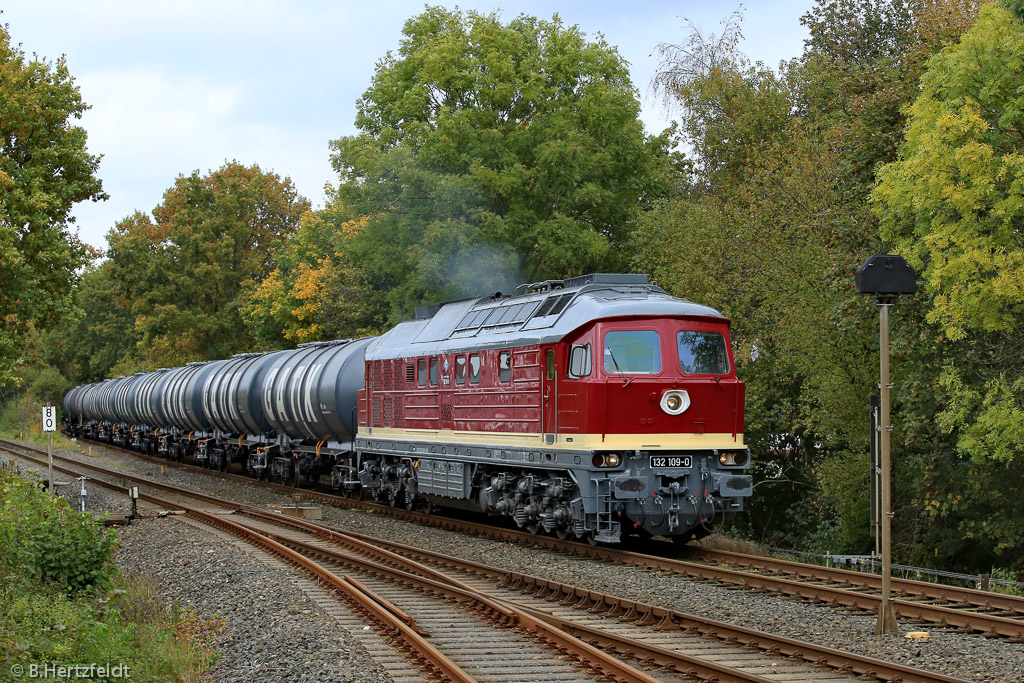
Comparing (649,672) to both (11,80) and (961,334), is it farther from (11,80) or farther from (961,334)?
(11,80)

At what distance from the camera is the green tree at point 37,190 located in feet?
77.5

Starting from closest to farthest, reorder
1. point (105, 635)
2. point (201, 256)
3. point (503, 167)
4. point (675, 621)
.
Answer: point (105, 635)
point (675, 621)
point (503, 167)
point (201, 256)

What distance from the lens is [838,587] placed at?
40.6ft

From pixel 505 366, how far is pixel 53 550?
7431 millimetres

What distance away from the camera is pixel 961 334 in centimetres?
1605

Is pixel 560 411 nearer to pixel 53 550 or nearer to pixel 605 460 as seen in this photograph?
pixel 605 460

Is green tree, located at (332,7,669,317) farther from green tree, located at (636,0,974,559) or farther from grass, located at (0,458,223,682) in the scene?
grass, located at (0,458,223,682)

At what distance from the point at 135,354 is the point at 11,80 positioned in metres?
65.1

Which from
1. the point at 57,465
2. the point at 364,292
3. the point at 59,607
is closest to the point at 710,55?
the point at 364,292

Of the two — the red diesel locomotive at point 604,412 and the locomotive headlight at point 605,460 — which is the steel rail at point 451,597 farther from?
the locomotive headlight at point 605,460

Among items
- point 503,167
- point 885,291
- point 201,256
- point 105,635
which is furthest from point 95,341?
point 885,291

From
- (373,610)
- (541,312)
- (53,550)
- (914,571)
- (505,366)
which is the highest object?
(541,312)

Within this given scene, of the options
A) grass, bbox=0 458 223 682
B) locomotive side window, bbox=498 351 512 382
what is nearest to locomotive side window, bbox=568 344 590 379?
locomotive side window, bbox=498 351 512 382

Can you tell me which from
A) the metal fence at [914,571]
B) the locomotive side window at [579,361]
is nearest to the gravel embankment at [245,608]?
the locomotive side window at [579,361]
